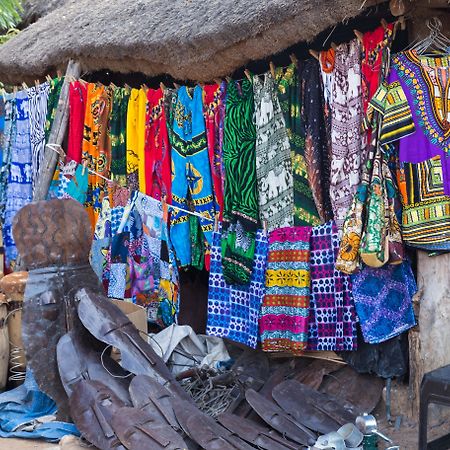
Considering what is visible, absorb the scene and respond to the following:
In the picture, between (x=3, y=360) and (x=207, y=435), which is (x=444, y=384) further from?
(x=3, y=360)

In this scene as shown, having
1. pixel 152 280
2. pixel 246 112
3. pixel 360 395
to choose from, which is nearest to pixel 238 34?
pixel 246 112

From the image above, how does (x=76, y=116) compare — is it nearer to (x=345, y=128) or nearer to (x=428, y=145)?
(x=345, y=128)

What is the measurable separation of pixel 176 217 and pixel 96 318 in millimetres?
1270

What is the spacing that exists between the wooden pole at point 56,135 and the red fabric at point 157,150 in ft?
3.23

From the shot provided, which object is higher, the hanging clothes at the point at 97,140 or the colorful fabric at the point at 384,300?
the hanging clothes at the point at 97,140

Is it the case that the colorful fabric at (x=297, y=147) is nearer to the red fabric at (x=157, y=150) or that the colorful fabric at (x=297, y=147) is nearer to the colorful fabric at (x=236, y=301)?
the colorful fabric at (x=236, y=301)

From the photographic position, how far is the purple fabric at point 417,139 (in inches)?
179

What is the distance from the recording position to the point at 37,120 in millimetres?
→ 7523

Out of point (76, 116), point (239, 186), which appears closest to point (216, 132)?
point (239, 186)

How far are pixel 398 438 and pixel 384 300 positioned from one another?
829 millimetres

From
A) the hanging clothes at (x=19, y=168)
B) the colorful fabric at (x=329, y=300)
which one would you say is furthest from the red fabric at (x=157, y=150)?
the hanging clothes at (x=19, y=168)

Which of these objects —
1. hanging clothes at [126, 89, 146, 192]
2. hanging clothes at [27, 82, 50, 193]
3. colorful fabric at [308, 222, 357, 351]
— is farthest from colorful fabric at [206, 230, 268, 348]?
hanging clothes at [27, 82, 50, 193]

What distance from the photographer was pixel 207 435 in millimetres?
4367

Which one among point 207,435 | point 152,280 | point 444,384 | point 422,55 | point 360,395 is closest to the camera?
point 444,384
